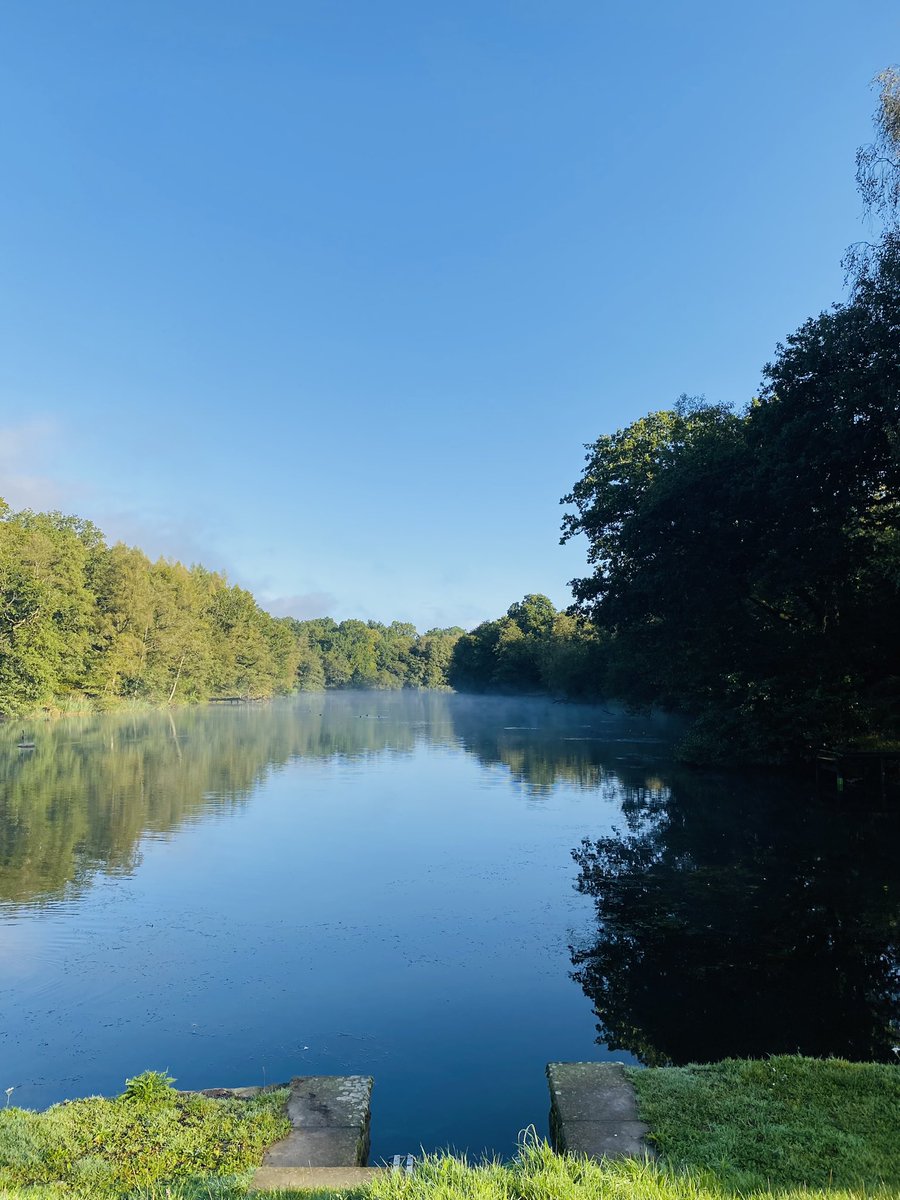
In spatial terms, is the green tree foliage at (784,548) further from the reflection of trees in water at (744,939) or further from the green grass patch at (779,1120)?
the green grass patch at (779,1120)

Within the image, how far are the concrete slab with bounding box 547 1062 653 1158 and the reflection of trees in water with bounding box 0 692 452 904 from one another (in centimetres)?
1150

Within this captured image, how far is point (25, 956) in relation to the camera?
11148 millimetres

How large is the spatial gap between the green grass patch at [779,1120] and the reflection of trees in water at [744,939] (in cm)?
201

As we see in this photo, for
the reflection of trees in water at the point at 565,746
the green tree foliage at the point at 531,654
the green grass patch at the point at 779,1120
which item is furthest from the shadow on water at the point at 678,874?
the green tree foliage at the point at 531,654

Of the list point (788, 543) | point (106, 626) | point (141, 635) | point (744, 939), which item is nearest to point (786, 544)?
point (788, 543)

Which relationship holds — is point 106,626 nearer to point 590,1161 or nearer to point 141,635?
point 141,635

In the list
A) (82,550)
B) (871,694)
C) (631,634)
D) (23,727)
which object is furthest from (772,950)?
(82,550)

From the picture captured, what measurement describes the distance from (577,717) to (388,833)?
185 feet

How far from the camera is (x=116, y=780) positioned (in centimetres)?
2838

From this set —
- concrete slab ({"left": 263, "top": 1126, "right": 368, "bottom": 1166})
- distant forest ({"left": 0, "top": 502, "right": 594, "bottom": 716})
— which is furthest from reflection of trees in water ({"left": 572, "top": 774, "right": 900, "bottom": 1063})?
distant forest ({"left": 0, "top": 502, "right": 594, "bottom": 716})

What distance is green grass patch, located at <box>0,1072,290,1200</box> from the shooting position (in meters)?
4.89

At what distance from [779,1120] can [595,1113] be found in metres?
1.27

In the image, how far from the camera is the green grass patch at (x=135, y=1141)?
4.89m

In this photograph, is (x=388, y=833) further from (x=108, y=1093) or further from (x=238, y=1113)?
(x=238, y=1113)
